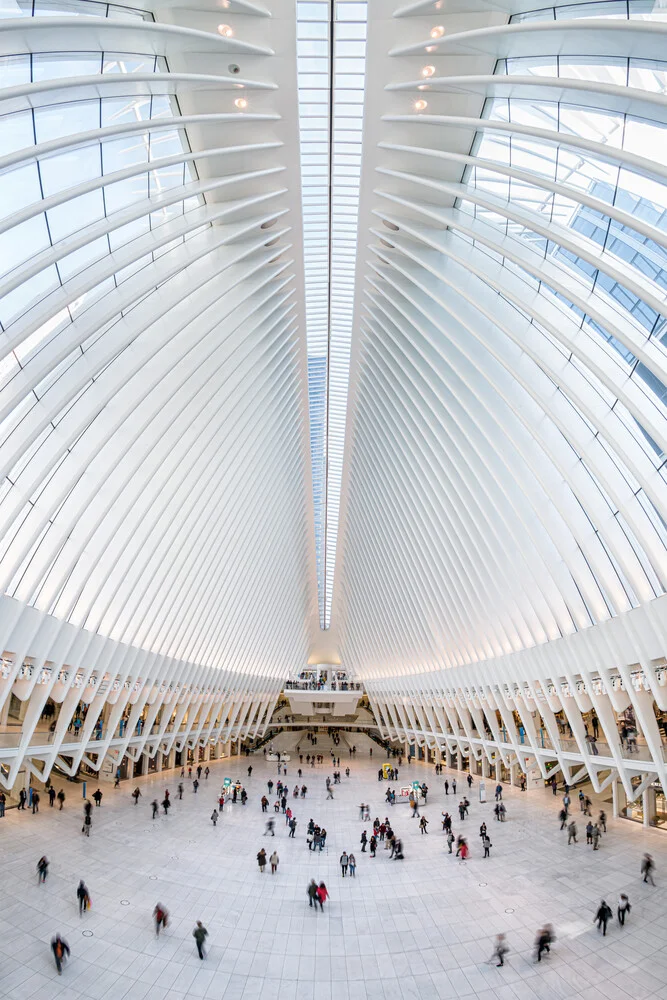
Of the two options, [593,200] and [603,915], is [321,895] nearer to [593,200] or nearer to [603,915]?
[603,915]

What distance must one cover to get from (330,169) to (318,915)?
1765 cm

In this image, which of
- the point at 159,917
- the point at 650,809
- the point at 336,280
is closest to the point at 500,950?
the point at 159,917

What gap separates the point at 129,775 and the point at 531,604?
24792mm

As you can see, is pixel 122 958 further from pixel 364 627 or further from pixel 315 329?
pixel 364 627

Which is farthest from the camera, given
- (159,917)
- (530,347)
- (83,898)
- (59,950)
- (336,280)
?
(336,280)

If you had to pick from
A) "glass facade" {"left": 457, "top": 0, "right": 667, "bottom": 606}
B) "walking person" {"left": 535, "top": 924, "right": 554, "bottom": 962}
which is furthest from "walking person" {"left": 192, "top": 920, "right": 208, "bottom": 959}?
"glass facade" {"left": 457, "top": 0, "right": 667, "bottom": 606}

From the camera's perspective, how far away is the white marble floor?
10.2 m

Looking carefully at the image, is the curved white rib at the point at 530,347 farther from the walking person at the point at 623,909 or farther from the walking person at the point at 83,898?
the walking person at the point at 83,898

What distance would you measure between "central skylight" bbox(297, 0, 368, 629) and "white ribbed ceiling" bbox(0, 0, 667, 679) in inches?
3.3

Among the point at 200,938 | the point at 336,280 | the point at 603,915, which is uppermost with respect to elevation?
the point at 336,280

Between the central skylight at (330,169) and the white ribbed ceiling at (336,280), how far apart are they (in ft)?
0.28

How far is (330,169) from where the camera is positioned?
15305mm

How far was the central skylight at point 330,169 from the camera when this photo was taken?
11.5m

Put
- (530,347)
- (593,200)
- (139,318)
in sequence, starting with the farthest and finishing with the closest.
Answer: (139,318), (530,347), (593,200)
